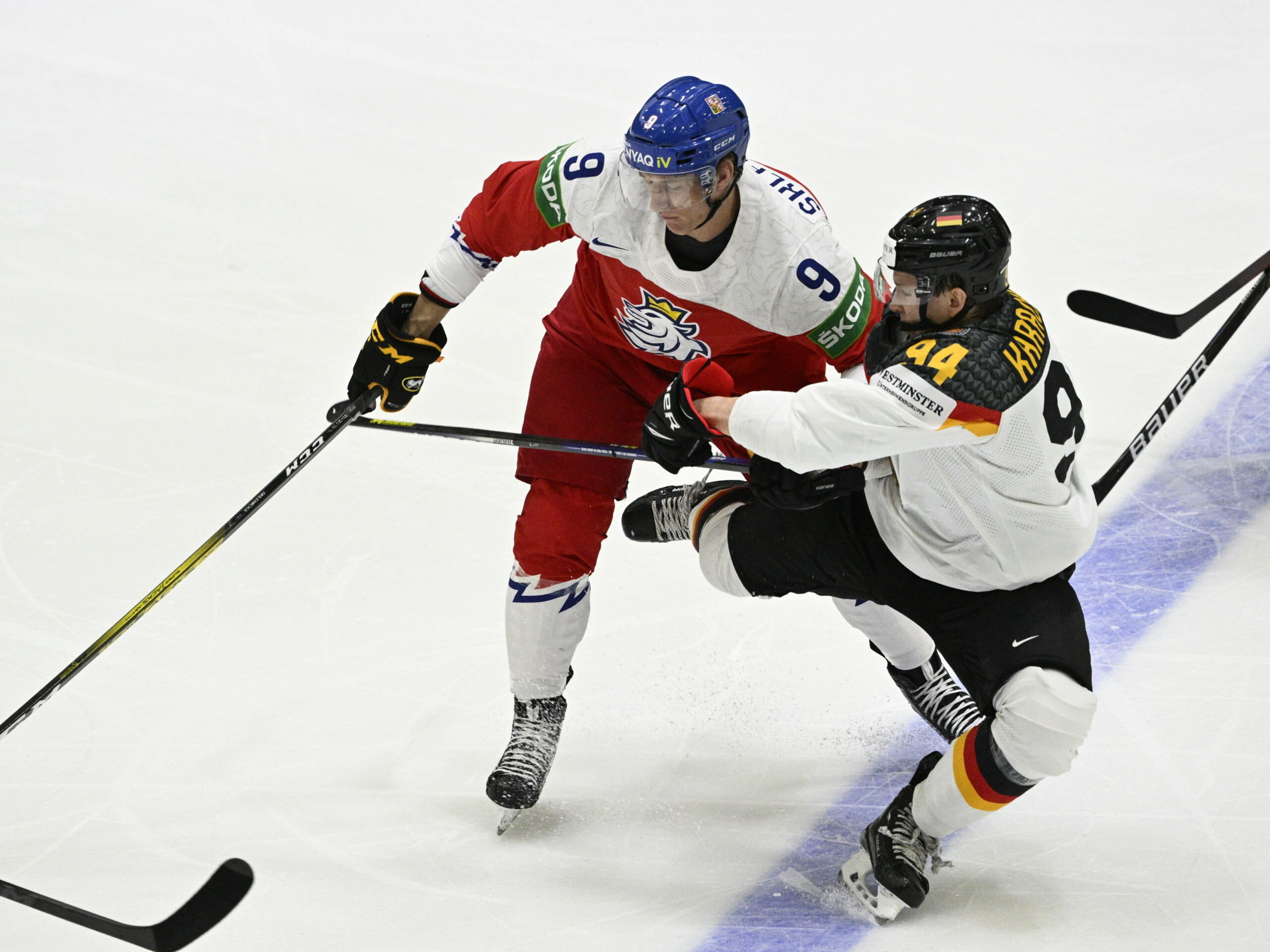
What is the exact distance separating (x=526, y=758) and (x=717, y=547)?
58 centimetres

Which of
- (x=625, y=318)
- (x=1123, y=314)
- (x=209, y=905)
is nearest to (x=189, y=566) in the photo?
(x=209, y=905)

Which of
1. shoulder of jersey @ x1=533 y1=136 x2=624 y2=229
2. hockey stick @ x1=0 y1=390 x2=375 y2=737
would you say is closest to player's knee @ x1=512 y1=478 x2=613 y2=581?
hockey stick @ x1=0 y1=390 x2=375 y2=737

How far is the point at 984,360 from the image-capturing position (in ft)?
6.88

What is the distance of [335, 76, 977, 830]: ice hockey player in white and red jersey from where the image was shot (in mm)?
2447

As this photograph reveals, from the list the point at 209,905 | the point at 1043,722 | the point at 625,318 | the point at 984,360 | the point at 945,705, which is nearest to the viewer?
the point at 209,905

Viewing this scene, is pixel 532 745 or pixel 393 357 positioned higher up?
pixel 393 357

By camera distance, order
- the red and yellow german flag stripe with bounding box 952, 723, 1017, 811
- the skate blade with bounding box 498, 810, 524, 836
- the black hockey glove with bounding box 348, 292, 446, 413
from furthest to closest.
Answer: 1. the black hockey glove with bounding box 348, 292, 446, 413
2. the skate blade with bounding box 498, 810, 524, 836
3. the red and yellow german flag stripe with bounding box 952, 723, 1017, 811

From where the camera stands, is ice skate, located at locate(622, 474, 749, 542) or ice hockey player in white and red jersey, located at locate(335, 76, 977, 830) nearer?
ice hockey player in white and red jersey, located at locate(335, 76, 977, 830)

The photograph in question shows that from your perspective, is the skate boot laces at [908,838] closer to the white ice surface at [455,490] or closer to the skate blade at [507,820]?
the white ice surface at [455,490]

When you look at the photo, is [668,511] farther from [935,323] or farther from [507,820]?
[935,323]

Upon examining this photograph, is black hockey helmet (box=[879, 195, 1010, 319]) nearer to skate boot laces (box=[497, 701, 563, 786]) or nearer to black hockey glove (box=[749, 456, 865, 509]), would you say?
black hockey glove (box=[749, 456, 865, 509])

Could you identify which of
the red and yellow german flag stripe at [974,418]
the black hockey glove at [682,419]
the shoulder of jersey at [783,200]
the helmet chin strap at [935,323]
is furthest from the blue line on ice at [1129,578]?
the shoulder of jersey at [783,200]

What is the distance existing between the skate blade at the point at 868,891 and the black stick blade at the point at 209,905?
114 centimetres

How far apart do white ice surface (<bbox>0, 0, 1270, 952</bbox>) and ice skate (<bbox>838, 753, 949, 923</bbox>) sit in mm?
72
